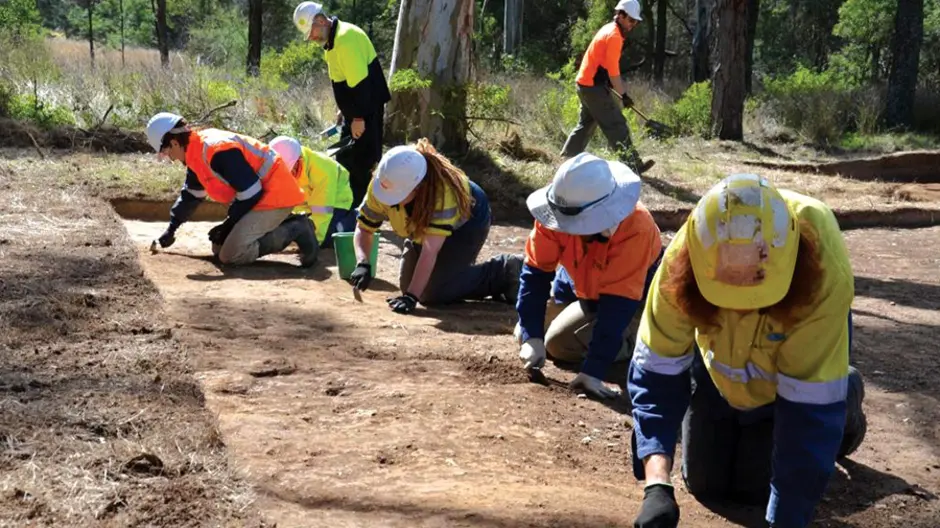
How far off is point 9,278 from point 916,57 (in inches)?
658

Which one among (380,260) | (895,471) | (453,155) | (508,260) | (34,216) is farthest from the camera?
(453,155)

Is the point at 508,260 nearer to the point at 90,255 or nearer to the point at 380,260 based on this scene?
the point at 380,260

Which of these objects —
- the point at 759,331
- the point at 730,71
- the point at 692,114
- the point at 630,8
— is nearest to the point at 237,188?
the point at 759,331

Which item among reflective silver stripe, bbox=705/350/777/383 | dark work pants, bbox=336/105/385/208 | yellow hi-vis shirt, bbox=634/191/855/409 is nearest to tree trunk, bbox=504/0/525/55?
dark work pants, bbox=336/105/385/208

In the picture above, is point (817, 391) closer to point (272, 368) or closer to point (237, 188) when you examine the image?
point (272, 368)

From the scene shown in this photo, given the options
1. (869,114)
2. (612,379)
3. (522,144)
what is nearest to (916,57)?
(869,114)

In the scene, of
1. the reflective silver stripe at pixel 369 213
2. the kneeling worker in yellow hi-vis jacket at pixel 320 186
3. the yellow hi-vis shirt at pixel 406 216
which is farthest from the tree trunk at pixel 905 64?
the reflective silver stripe at pixel 369 213

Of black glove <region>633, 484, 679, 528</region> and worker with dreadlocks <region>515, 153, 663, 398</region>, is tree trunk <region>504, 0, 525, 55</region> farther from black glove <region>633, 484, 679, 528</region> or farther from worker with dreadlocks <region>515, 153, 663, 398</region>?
black glove <region>633, 484, 679, 528</region>

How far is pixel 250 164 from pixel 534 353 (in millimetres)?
3082

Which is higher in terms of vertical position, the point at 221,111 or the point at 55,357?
the point at 221,111

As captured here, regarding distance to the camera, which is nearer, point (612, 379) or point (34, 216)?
point (612, 379)

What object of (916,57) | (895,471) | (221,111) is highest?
(916,57)

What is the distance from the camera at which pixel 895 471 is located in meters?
4.12

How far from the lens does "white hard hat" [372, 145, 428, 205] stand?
5730 mm
